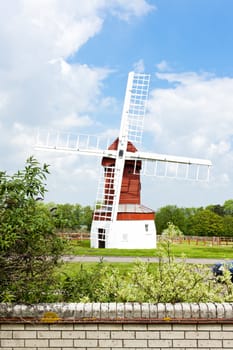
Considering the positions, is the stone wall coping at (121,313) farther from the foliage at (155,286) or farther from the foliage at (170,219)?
the foliage at (170,219)

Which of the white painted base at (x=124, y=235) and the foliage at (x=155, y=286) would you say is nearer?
the foliage at (x=155, y=286)

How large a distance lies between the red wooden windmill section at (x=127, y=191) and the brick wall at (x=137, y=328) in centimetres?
2737

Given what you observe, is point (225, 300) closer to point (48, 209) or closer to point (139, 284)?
point (139, 284)

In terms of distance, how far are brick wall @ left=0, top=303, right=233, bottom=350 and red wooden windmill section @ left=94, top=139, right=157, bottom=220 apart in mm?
27366

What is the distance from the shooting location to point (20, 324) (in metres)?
6.43

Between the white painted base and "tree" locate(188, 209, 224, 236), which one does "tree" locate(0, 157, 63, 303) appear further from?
"tree" locate(188, 209, 224, 236)

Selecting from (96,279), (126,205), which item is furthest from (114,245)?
(96,279)

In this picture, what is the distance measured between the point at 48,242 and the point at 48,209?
0.55 m

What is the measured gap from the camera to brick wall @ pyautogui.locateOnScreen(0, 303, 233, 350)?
6.29 meters

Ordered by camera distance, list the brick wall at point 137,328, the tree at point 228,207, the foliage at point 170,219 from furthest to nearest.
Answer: the tree at point 228,207 → the foliage at point 170,219 → the brick wall at point 137,328

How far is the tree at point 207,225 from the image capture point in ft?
220

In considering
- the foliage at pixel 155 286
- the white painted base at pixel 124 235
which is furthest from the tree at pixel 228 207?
the foliage at pixel 155 286

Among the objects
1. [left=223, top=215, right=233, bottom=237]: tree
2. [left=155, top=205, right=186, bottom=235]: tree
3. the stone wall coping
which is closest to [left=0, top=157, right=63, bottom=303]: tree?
the stone wall coping

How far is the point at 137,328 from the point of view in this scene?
6.32 m
